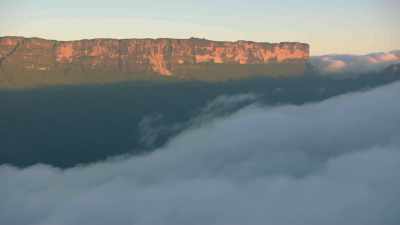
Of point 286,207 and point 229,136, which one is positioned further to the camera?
point 229,136

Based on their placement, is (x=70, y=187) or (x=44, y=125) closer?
(x=70, y=187)

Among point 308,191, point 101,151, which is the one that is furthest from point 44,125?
point 308,191

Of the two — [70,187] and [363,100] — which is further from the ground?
[363,100]

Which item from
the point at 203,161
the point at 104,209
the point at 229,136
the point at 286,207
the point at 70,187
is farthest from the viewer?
the point at 229,136

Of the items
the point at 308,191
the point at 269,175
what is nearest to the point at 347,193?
the point at 308,191

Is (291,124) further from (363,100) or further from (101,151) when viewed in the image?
(101,151)

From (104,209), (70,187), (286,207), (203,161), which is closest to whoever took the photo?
(286,207)

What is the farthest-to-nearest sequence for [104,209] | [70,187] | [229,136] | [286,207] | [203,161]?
[229,136] < [203,161] < [70,187] < [104,209] < [286,207]

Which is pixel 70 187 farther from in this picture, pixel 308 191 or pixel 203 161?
pixel 308 191

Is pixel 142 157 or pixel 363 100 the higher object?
pixel 363 100
